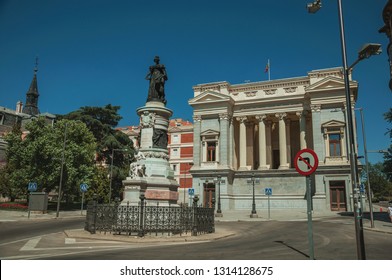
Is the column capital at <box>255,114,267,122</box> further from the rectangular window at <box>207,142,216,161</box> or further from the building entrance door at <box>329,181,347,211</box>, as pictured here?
the building entrance door at <box>329,181,347,211</box>

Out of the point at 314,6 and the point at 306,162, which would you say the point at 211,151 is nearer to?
the point at 314,6

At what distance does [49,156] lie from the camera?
3734cm

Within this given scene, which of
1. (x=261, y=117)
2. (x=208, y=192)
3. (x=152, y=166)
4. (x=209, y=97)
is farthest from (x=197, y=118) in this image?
(x=152, y=166)

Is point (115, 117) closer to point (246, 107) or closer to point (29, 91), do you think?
point (246, 107)

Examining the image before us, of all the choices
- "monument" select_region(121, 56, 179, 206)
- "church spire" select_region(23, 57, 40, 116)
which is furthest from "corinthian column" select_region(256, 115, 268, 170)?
"church spire" select_region(23, 57, 40, 116)

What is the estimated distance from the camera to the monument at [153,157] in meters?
14.0

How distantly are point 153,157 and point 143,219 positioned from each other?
307 cm

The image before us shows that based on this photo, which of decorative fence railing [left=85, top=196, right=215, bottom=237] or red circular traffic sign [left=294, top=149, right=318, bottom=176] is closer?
red circular traffic sign [left=294, top=149, right=318, bottom=176]

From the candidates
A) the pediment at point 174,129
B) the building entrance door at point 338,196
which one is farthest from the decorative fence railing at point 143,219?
the pediment at point 174,129

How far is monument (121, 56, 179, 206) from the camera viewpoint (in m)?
14.0
